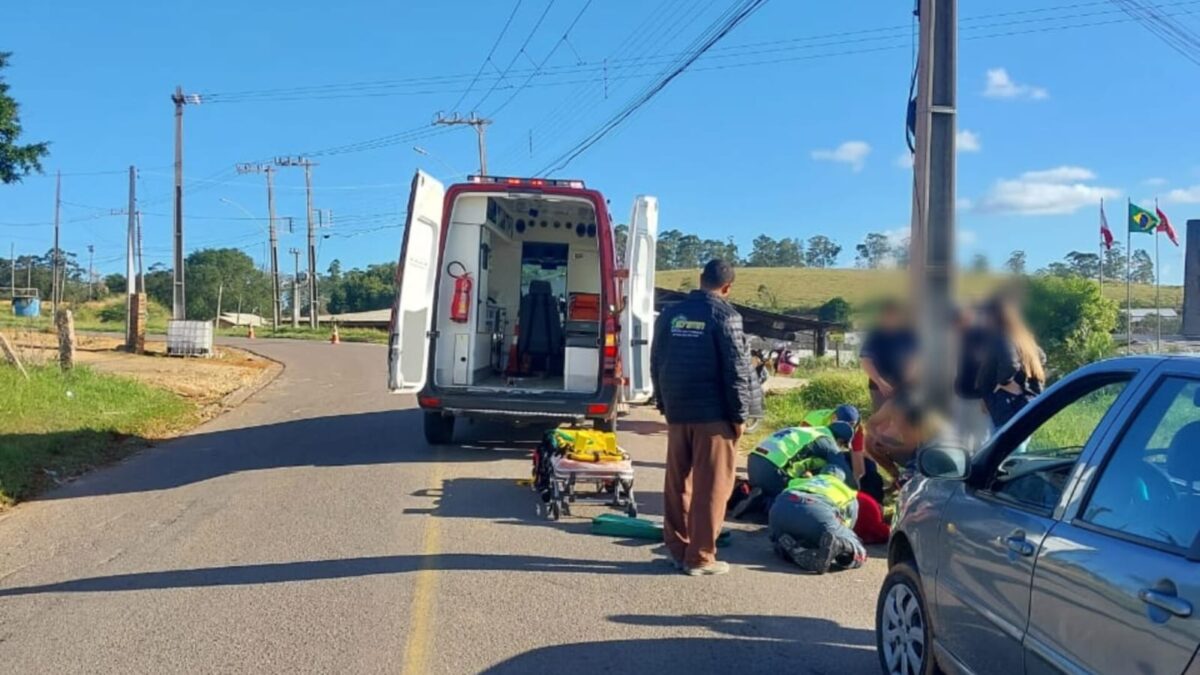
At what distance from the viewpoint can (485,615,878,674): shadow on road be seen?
482 cm

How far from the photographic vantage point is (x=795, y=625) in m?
5.45

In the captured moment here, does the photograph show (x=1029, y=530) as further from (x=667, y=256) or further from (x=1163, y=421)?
(x=667, y=256)

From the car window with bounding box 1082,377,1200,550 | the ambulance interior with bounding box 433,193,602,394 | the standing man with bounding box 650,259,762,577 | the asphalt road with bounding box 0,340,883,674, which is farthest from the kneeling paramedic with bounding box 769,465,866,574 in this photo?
the ambulance interior with bounding box 433,193,602,394

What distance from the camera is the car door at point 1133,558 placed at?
265 centimetres

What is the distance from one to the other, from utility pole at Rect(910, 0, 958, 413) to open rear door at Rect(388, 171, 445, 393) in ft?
16.1

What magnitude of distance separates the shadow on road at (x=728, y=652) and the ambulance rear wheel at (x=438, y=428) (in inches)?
250

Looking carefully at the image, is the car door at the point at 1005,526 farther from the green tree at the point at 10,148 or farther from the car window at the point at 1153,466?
the green tree at the point at 10,148

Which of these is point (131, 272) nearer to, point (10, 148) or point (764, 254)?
point (10, 148)

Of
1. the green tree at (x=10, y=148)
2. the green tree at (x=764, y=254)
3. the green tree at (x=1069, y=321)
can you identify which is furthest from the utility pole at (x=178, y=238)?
the green tree at (x=764, y=254)

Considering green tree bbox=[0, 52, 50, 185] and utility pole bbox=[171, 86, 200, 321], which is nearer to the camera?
green tree bbox=[0, 52, 50, 185]

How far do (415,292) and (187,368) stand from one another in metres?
18.1

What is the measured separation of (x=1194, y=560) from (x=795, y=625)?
3.01 meters

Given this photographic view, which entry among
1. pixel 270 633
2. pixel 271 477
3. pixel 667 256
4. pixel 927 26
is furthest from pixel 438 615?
pixel 667 256

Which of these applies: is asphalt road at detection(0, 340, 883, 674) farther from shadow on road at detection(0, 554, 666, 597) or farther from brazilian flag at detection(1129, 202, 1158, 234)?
brazilian flag at detection(1129, 202, 1158, 234)
